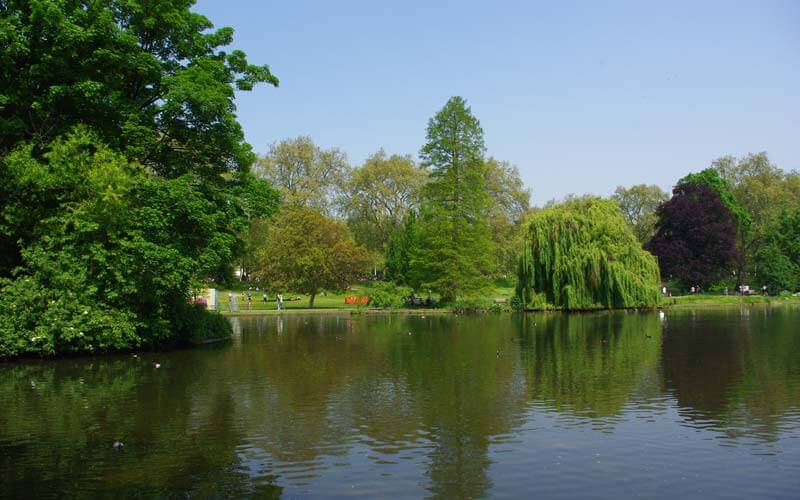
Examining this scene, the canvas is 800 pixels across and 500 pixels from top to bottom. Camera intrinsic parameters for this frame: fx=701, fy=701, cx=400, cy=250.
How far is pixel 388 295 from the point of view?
58969mm

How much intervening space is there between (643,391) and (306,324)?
99.3ft

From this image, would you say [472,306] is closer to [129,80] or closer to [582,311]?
[582,311]

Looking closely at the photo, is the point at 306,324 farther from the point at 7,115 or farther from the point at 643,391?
the point at 643,391

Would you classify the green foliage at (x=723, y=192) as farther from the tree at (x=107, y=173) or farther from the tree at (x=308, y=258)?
the tree at (x=107, y=173)

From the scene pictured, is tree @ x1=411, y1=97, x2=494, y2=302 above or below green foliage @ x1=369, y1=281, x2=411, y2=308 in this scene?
above

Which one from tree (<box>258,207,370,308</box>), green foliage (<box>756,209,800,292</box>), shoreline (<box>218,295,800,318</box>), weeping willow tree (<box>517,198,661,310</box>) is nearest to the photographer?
weeping willow tree (<box>517,198,661,310</box>)

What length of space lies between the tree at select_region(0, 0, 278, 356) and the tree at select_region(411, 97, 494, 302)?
30763 millimetres

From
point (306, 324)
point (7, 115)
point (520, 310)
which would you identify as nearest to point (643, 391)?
point (7, 115)

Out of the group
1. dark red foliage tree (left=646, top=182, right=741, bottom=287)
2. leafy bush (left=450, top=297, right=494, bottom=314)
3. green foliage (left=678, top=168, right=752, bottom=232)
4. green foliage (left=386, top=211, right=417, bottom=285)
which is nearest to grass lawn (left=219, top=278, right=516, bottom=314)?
green foliage (left=386, top=211, right=417, bottom=285)

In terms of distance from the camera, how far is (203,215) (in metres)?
28.5

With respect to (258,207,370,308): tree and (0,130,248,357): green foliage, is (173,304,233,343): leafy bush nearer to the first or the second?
(0,130,248,357): green foliage

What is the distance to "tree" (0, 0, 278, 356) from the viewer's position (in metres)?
25.8

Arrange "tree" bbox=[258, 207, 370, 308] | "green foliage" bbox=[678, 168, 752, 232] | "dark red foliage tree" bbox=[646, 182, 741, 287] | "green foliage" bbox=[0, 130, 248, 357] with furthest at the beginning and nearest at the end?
"green foliage" bbox=[678, 168, 752, 232] < "dark red foliage tree" bbox=[646, 182, 741, 287] < "tree" bbox=[258, 207, 370, 308] < "green foliage" bbox=[0, 130, 248, 357]

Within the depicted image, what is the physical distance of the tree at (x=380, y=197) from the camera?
90.2 metres
